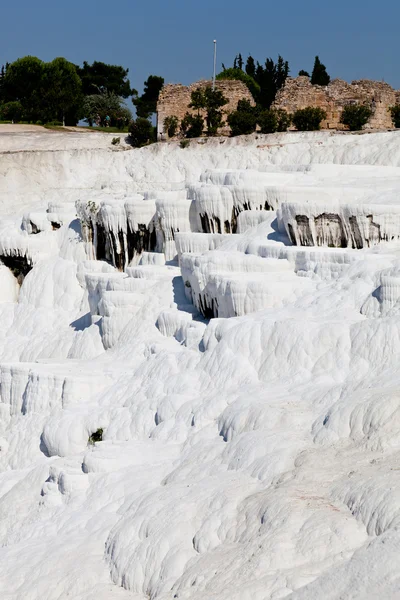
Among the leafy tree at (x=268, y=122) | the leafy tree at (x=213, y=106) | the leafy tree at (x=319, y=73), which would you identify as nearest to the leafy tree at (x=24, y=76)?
the leafy tree at (x=319, y=73)

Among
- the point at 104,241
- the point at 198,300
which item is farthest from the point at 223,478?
the point at 104,241

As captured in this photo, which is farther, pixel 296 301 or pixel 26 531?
pixel 296 301

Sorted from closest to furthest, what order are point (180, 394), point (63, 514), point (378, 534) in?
point (378, 534)
point (63, 514)
point (180, 394)

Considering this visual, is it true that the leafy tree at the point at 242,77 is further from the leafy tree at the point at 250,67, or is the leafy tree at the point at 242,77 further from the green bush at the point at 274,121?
the green bush at the point at 274,121

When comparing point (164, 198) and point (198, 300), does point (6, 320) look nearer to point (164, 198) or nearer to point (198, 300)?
point (164, 198)

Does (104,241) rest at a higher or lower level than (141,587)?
higher

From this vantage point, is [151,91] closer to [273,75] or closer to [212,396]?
[273,75]
